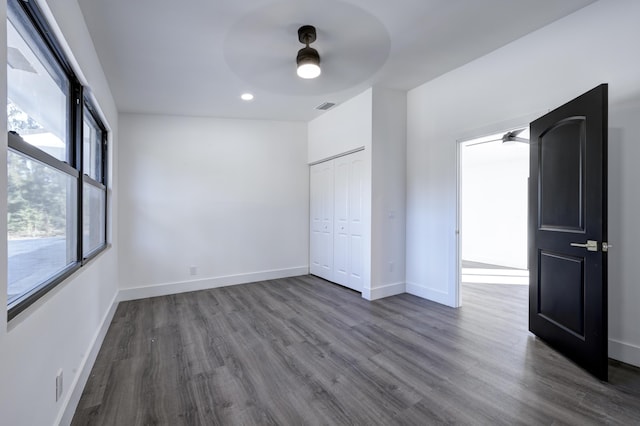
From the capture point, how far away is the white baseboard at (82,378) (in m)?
1.66

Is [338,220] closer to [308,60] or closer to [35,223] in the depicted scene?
[308,60]

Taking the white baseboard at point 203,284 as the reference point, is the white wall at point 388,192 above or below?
above

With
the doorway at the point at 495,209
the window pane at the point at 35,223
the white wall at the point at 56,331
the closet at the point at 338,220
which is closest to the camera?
the white wall at the point at 56,331

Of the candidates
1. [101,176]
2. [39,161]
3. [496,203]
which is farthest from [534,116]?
[101,176]

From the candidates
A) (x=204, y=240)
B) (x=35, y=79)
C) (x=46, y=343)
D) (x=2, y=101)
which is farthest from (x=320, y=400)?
(x=204, y=240)

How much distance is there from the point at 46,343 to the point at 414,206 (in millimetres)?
3825

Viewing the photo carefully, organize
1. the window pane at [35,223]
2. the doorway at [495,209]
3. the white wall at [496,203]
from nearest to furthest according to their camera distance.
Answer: the window pane at [35,223], the doorway at [495,209], the white wall at [496,203]

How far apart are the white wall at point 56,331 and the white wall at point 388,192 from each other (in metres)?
2.98

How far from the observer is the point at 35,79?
60.1 inches

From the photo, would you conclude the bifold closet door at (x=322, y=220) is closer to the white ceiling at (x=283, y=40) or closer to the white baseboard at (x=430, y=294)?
the white baseboard at (x=430, y=294)

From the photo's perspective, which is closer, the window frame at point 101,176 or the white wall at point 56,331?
the white wall at point 56,331

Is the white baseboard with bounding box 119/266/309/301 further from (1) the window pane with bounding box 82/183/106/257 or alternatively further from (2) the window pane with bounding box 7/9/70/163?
(2) the window pane with bounding box 7/9/70/163

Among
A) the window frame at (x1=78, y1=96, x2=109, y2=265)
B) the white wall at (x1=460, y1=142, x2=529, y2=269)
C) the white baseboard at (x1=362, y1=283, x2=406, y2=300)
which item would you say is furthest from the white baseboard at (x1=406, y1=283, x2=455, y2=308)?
the window frame at (x1=78, y1=96, x2=109, y2=265)

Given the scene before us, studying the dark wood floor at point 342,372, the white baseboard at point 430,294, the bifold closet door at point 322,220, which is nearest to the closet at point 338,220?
the bifold closet door at point 322,220
